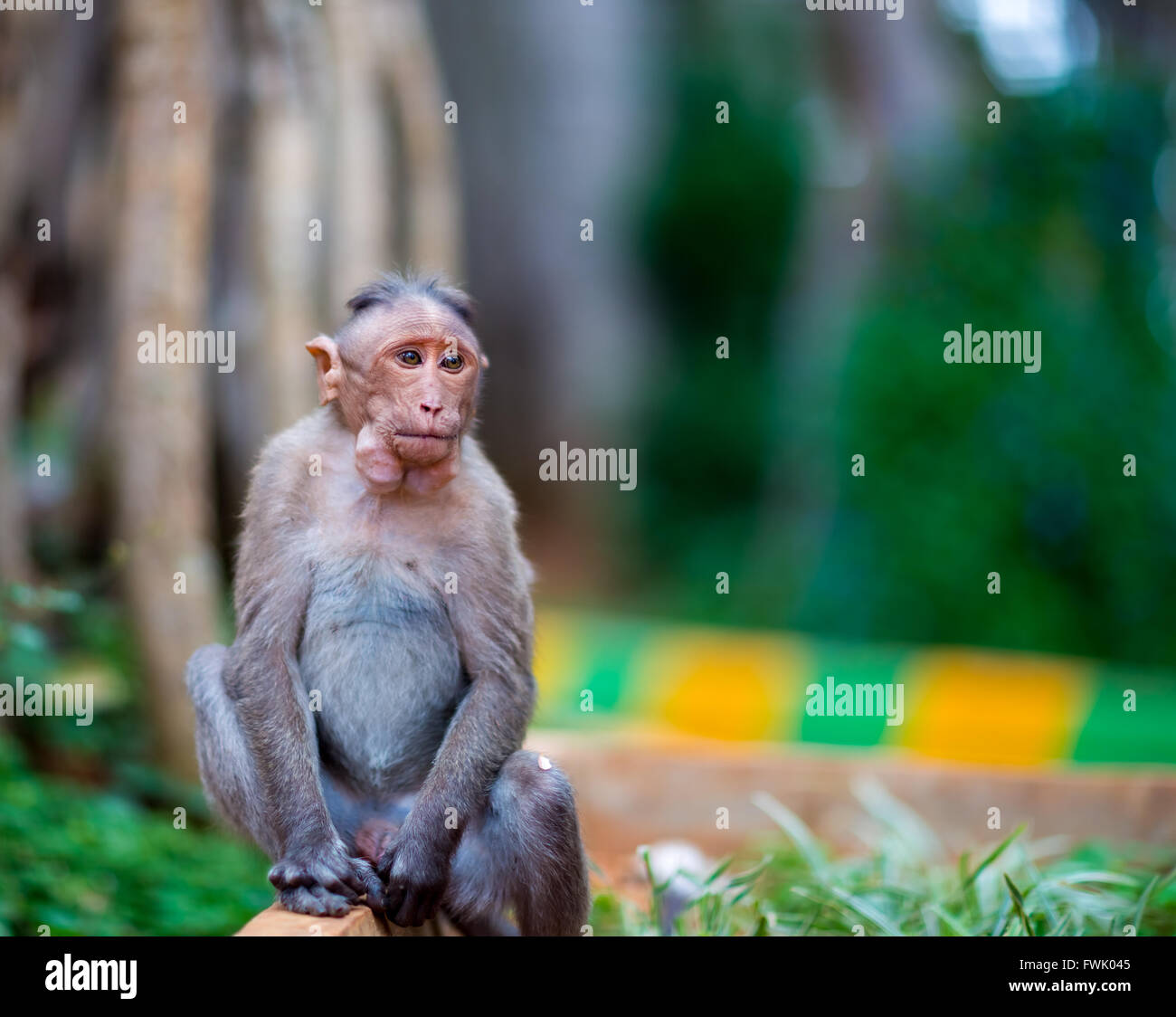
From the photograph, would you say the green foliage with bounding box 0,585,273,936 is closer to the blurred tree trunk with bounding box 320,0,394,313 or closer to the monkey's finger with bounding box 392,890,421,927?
the monkey's finger with bounding box 392,890,421,927

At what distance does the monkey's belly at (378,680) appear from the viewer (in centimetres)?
441

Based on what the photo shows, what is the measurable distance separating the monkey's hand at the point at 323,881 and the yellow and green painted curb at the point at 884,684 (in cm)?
420

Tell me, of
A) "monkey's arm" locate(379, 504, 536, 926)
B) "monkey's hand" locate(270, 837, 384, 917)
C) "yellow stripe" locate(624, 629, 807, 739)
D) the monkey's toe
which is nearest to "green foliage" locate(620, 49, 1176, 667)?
"yellow stripe" locate(624, 629, 807, 739)

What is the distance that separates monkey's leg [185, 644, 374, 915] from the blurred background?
136cm

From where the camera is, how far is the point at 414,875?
405cm

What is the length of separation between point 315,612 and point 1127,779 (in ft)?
14.4

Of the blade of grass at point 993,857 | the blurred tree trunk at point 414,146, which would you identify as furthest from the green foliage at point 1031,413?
the blade of grass at point 993,857

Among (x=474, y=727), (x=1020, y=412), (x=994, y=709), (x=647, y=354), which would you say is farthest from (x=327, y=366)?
(x=647, y=354)

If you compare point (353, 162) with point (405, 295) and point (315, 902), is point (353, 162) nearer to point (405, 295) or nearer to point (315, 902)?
point (405, 295)

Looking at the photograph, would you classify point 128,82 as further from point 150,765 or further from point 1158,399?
point 1158,399

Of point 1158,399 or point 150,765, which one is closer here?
point 150,765

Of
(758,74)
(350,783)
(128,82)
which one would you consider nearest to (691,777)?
(350,783)

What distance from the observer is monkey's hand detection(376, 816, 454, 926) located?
4.05 metres

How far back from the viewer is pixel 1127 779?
21.7 feet
